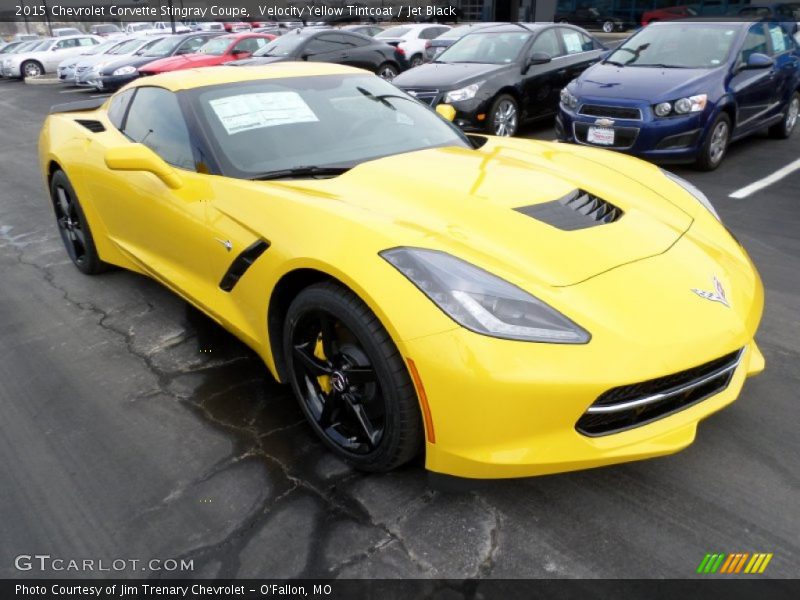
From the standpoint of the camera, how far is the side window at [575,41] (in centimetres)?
892

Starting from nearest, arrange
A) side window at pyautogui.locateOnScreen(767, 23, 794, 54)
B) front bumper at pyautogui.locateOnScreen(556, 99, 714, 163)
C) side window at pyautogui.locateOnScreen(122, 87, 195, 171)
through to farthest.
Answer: side window at pyautogui.locateOnScreen(122, 87, 195, 171) < front bumper at pyautogui.locateOnScreen(556, 99, 714, 163) < side window at pyautogui.locateOnScreen(767, 23, 794, 54)

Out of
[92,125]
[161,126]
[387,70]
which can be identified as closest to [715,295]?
[161,126]

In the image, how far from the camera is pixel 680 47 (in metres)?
6.79

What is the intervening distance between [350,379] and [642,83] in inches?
215

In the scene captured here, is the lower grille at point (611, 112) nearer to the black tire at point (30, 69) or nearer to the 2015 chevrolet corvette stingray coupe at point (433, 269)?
the 2015 chevrolet corvette stingray coupe at point (433, 269)

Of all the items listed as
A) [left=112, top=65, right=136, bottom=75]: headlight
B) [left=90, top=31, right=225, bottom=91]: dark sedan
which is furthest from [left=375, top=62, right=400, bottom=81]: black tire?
[left=112, top=65, right=136, bottom=75]: headlight

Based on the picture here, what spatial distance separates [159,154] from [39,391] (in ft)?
4.20

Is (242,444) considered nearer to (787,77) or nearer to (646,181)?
(646,181)

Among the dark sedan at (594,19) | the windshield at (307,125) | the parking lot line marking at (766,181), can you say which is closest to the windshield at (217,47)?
the parking lot line marking at (766,181)

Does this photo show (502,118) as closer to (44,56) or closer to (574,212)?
(574,212)

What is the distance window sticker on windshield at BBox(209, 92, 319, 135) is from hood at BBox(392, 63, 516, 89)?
15.8ft

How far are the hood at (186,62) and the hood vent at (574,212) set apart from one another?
41.7 ft

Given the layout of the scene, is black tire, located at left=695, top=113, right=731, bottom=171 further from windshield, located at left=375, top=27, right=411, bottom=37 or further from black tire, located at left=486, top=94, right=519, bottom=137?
windshield, located at left=375, top=27, right=411, bottom=37

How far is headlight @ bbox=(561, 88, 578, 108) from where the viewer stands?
261 inches
